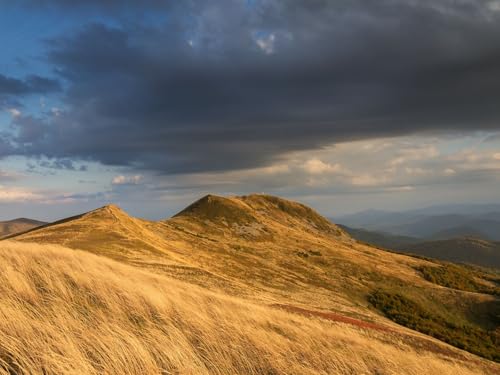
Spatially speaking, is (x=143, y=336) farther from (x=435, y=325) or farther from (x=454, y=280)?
(x=454, y=280)

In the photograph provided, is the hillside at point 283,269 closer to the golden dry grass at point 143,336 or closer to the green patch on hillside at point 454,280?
the green patch on hillside at point 454,280

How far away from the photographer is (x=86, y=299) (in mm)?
12805

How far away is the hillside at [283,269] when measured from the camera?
43562mm

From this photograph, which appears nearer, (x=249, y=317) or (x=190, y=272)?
(x=249, y=317)

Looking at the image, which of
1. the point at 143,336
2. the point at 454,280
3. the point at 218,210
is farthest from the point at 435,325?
the point at 218,210

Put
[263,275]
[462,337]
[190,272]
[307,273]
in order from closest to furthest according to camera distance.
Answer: [190,272] < [462,337] < [263,275] < [307,273]

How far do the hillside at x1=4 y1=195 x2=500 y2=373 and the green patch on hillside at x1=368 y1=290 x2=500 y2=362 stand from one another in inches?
8.1

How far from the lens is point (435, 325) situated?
59406 millimetres

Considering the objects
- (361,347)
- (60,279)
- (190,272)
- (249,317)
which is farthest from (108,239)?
(361,347)

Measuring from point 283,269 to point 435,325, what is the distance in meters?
27.2

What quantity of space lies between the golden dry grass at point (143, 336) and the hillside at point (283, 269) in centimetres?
1703

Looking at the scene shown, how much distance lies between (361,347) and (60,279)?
11007 mm

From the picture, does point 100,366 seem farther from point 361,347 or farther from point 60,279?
point 361,347

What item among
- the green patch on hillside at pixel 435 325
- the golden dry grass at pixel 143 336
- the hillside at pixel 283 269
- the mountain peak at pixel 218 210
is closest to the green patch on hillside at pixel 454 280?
the hillside at pixel 283 269
